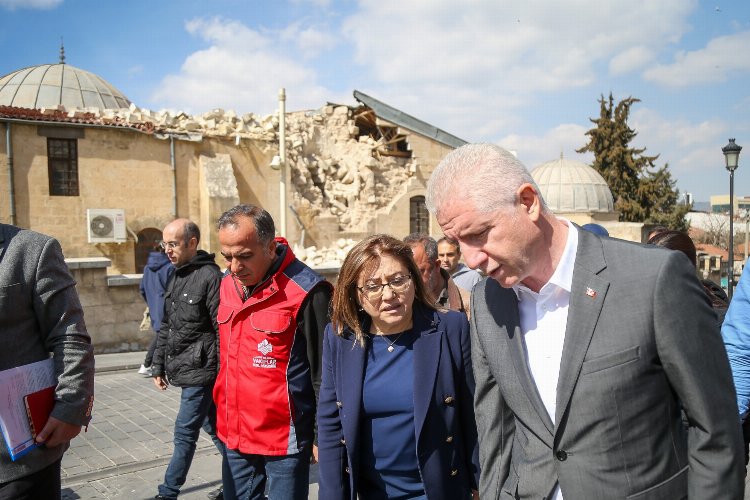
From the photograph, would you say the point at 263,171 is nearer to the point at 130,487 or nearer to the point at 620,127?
the point at 130,487

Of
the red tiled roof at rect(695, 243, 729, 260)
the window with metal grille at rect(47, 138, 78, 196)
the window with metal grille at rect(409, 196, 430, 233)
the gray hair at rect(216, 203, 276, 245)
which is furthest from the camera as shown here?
the red tiled roof at rect(695, 243, 729, 260)

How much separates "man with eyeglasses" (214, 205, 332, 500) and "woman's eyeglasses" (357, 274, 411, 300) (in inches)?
29.4

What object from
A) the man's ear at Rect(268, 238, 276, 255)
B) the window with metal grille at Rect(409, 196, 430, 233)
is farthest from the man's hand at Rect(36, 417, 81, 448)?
the window with metal grille at Rect(409, 196, 430, 233)

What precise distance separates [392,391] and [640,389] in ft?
3.90

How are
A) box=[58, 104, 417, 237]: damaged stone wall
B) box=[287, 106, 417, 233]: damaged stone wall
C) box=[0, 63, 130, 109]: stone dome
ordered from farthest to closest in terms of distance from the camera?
box=[0, 63, 130, 109]: stone dome
box=[287, 106, 417, 233]: damaged stone wall
box=[58, 104, 417, 237]: damaged stone wall

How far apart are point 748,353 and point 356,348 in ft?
6.04

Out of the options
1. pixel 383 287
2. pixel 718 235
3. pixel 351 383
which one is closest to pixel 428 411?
pixel 351 383

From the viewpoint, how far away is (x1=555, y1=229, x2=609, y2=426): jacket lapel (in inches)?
67.9

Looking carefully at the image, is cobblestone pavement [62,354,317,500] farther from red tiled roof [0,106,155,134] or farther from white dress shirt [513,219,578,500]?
red tiled roof [0,106,155,134]

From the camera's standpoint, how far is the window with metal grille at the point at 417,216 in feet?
83.5

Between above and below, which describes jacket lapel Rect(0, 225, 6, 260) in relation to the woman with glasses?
above

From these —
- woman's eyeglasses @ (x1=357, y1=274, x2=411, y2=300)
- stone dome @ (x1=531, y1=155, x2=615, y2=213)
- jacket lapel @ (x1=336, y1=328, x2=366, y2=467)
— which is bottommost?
jacket lapel @ (x1=336, y1=328, x2=366, y2=467)

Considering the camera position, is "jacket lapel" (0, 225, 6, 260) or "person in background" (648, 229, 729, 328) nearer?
"jacket lapel" (0, 225, 6, 260)

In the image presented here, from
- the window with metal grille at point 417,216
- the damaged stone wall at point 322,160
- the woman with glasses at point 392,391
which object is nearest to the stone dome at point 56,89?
the damaged stone wall at point 322,160
